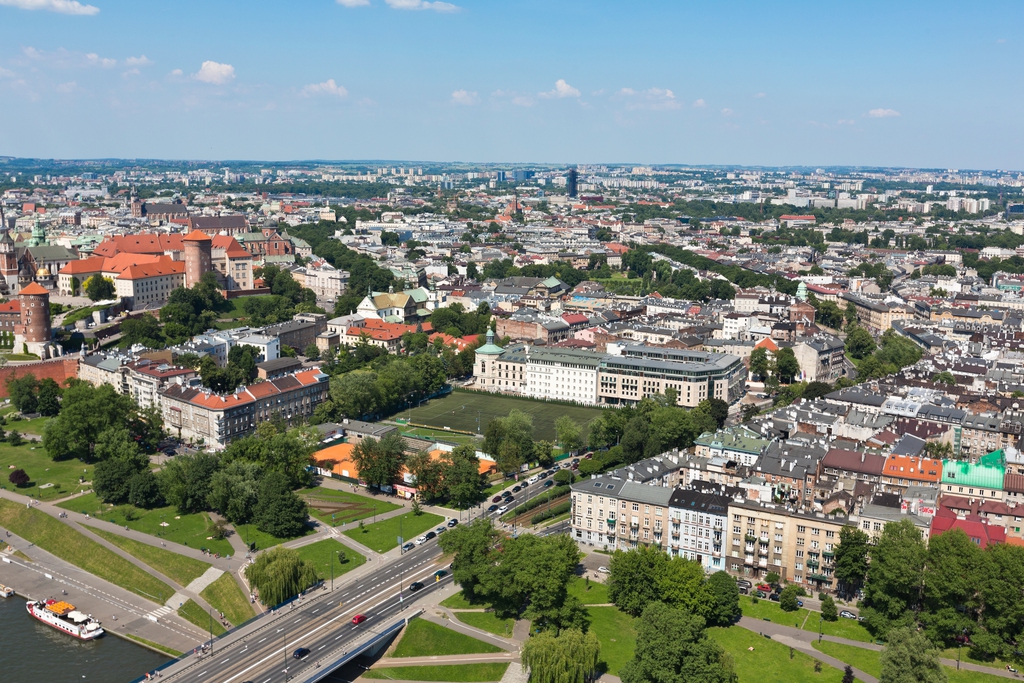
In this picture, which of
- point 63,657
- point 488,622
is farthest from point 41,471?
point 488,622

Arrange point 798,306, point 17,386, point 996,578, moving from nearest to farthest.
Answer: point 996,578
point 17,386
point 798,306

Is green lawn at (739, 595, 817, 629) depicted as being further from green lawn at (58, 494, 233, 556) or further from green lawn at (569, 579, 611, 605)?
green lawn at (58, 494, 233, 556)

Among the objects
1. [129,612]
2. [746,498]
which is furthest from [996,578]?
[129,612]

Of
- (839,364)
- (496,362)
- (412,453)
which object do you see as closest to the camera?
(412,453)

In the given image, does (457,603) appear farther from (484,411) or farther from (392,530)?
(484,411)

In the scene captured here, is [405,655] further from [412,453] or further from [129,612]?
[412,453]

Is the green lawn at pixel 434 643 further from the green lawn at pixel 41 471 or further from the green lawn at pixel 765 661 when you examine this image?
the green lawn at pixel 41 471

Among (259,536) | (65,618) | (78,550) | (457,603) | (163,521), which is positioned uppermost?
(259,536)

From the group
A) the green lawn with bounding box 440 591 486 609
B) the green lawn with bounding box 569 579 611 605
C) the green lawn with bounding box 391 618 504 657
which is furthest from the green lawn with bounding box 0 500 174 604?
the green lawn with bounding box 569 579 611 605

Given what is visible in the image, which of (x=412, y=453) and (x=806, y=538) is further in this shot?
(x=412, y=453)
